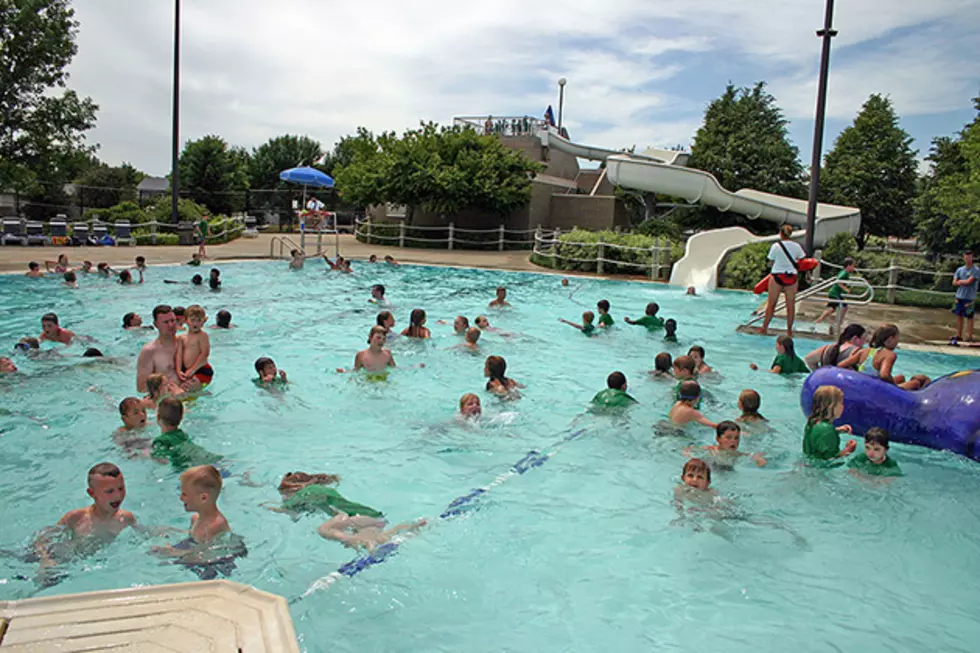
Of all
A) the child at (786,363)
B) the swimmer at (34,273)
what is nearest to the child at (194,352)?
the child at (786,363)

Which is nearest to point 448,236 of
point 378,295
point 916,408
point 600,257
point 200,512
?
point 600,257

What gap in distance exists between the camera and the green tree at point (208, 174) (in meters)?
44.7

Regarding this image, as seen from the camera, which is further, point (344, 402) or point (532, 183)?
point (532, 183)

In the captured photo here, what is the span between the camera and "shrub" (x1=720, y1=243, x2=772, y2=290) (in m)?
20.9

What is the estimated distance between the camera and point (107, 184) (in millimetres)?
50812

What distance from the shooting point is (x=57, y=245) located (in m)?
24.9

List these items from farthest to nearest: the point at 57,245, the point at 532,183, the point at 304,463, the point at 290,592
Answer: the point at 532,183
the point at 57,245
the point at 304,463
the point at 290,592

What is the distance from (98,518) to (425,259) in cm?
2189

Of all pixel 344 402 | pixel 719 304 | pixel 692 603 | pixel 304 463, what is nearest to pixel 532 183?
pixel 719 304

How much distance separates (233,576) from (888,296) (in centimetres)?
1839

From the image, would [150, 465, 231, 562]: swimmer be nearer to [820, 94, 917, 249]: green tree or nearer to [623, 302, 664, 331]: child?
[623, 302, 664, 331]: child

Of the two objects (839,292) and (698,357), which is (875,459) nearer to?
(698,357)

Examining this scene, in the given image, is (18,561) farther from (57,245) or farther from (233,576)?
(57,245)

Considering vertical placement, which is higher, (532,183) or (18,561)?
(532,183)
